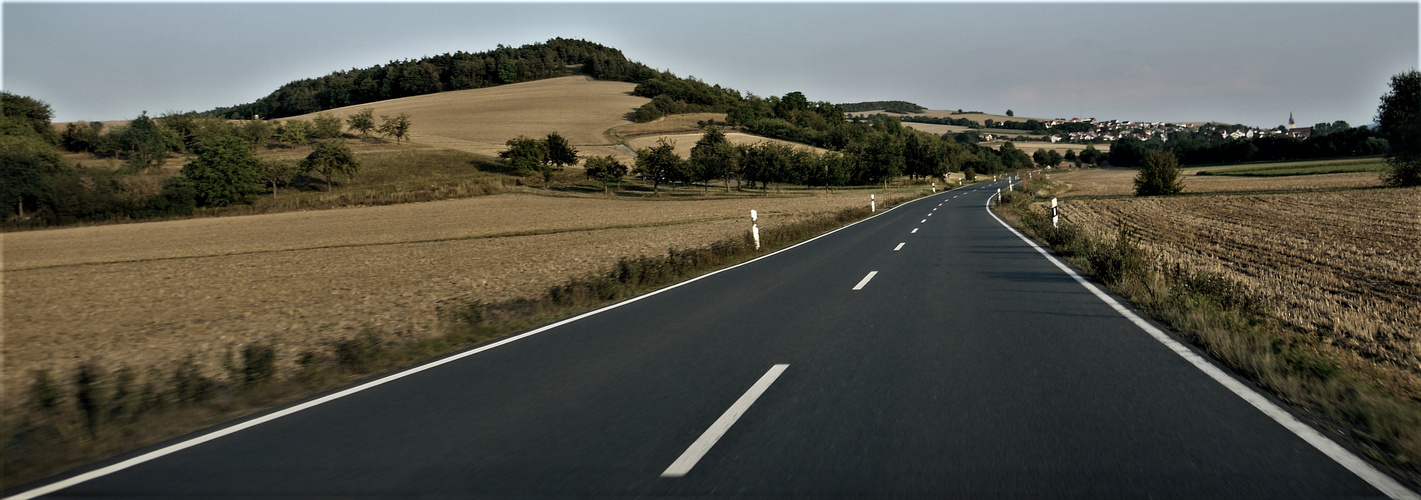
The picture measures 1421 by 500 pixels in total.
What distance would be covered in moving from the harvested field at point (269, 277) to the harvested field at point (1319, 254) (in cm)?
1062

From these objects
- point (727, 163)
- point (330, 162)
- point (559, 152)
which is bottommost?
point (727, 163)

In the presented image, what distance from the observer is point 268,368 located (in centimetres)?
714

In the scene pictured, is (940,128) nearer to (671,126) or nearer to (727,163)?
(671,126)

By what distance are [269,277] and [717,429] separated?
19228 millimetres

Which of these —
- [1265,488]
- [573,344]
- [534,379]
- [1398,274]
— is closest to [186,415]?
[534,379]

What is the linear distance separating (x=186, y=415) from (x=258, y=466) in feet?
6.20

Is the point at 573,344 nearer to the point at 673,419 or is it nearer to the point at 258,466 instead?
the point at 673,419

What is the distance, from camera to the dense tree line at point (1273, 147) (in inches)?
3752

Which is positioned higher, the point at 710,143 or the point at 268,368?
the point at 710,143

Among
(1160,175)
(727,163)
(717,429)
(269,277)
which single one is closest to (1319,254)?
(717,429)

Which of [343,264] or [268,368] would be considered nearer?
[268,368]

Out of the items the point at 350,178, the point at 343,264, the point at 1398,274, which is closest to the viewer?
the point at 1398,274

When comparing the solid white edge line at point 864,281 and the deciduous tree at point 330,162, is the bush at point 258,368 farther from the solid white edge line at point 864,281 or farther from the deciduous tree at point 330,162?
the deciduous tree at point 330,162

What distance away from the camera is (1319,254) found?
51.7 feet
